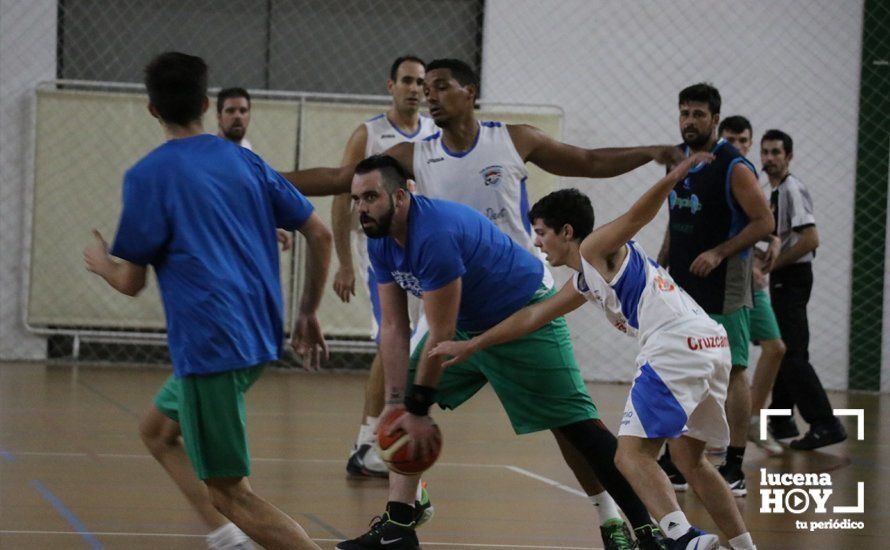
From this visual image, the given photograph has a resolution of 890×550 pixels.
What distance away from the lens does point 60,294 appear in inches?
477

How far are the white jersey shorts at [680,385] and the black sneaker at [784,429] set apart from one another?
13.1 ft

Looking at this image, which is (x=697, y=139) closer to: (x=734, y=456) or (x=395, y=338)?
(x=734, y=456)

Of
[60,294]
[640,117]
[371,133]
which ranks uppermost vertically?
[640,117]

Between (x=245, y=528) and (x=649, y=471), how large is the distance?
1.39m

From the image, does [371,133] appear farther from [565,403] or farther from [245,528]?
[245,528]

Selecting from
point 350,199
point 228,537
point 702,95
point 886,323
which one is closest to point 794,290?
point 702,95

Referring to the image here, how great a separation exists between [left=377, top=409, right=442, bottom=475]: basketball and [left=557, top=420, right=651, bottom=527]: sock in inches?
20.6

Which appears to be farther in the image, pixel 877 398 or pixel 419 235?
pixel 877 398

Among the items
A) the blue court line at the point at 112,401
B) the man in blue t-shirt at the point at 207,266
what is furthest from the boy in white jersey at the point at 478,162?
the blue court line at the point at 112,401

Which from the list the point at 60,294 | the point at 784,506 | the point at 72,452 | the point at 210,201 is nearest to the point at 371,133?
the point at 72,452

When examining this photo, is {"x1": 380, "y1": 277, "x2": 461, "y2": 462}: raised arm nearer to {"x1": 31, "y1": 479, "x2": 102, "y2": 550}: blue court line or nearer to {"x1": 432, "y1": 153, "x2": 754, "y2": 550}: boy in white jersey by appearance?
{"x1": 432, "y1": 153, "x2": 754, "y2": 550}: boy in white jersey

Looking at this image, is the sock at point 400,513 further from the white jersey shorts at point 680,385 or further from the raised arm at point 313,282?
the raised arm at point 313,282

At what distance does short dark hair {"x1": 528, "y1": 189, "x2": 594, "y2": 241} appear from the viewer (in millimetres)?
4441

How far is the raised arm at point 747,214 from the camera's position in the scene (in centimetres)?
607
